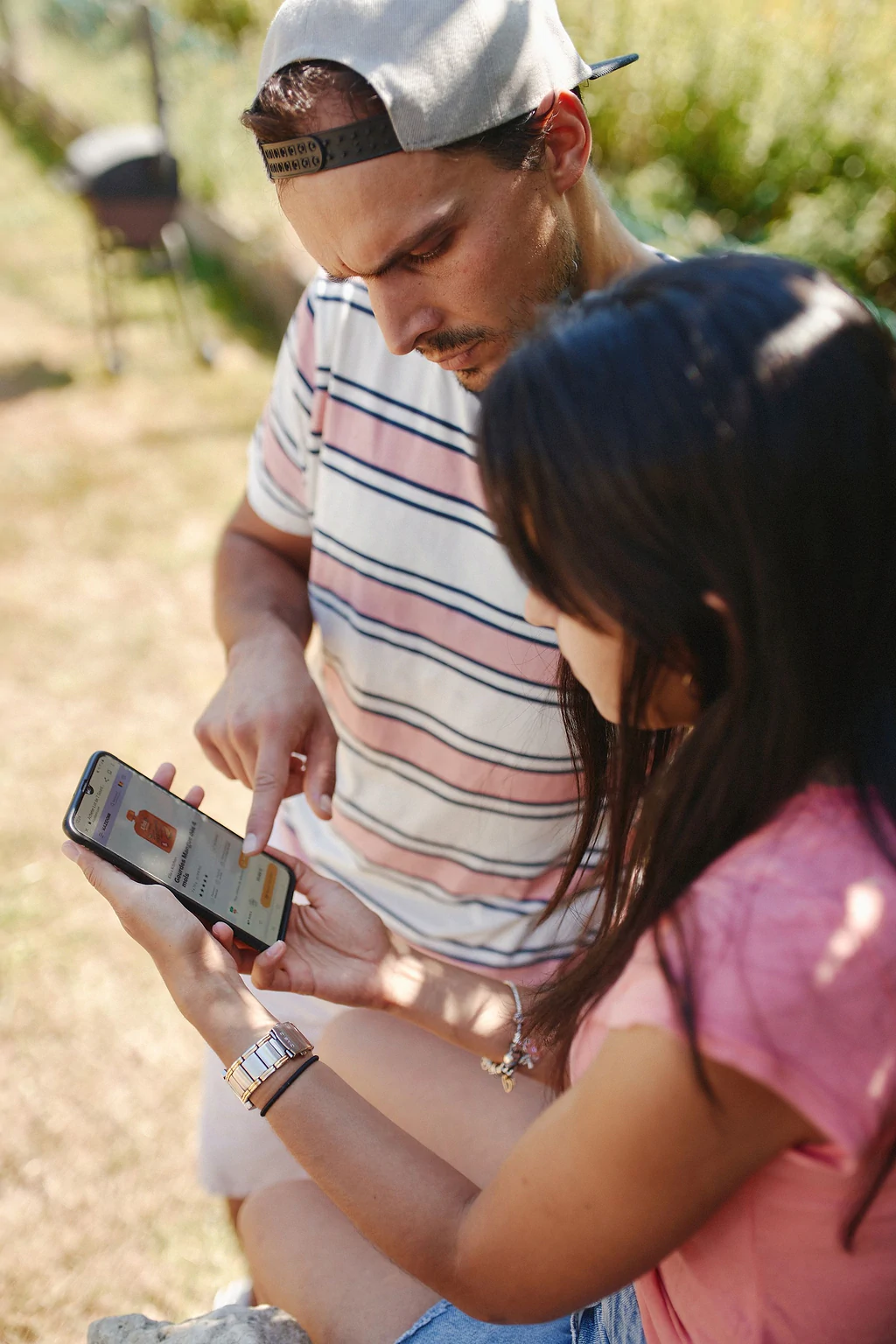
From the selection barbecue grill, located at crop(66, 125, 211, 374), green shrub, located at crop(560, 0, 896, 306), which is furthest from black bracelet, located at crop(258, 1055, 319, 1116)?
barbecue grill, located at crop(66, 125, 211, 374)

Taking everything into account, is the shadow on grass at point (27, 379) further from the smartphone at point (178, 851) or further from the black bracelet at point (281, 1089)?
the black bracelet at point (281, 1089)

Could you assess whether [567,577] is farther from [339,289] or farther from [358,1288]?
[358,1288]

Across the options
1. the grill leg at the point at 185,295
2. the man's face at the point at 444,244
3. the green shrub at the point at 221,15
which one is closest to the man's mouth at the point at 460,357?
the man's face at the point at 444,244

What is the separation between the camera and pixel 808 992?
947mm

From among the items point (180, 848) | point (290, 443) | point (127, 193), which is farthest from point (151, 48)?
point (180, 848)

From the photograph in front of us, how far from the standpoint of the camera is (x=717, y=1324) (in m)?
1.18

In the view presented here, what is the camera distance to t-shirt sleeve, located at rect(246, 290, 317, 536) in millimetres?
1938

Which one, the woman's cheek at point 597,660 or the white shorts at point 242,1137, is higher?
the woman's cheek at point 597,660

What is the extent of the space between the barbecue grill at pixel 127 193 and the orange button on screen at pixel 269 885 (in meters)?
4.97

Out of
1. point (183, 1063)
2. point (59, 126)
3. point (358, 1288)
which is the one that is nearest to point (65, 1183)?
point (183, 1063)

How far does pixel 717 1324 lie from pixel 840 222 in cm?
498

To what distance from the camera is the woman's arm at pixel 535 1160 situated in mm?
985

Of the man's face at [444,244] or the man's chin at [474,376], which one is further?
the man's chin at [474,376]

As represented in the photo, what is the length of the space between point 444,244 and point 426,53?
245 mm
